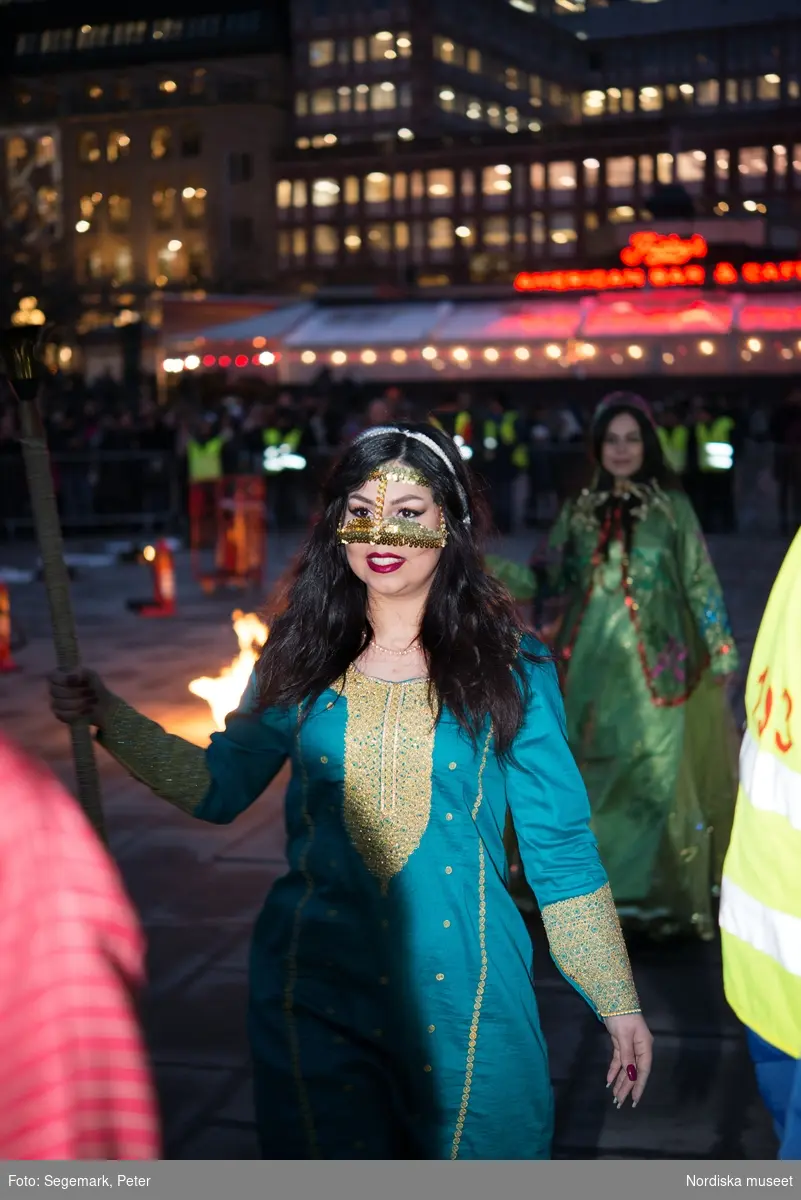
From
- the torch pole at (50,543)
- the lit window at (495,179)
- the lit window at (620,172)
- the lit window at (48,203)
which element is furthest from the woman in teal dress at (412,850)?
the lit window at (48,203)

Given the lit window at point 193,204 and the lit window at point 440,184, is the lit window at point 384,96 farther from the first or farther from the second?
the lit window at point 440,184

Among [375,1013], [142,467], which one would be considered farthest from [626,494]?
[142,467]

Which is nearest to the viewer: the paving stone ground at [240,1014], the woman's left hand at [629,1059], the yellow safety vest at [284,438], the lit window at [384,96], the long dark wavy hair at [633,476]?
the woman's left hand at [629,1059]

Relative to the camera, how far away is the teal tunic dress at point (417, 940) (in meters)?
2.73

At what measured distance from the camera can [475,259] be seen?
86.7 m

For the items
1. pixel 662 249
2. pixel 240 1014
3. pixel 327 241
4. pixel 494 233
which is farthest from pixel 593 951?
pixel 327 241

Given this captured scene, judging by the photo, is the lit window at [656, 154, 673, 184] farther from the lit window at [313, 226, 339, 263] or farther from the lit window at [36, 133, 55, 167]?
the lit window at [36, 133, 55, 167]

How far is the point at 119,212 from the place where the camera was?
339ft

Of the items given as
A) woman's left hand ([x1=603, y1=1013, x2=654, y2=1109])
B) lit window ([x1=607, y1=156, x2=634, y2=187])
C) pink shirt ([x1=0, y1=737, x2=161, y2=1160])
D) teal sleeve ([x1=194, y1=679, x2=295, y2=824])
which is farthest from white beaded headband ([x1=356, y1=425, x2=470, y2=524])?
lit window ([x1=607, y1=156, x2=634, y2=187])

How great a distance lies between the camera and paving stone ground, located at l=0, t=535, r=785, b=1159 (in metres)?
4.22

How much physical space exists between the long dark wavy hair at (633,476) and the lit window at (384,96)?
4777 inches

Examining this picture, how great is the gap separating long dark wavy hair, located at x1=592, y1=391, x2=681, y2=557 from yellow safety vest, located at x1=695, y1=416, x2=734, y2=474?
1495cm

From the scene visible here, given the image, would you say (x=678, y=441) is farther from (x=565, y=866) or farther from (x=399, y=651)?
(x=565, y=866)

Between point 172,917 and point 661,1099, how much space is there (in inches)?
83.9
